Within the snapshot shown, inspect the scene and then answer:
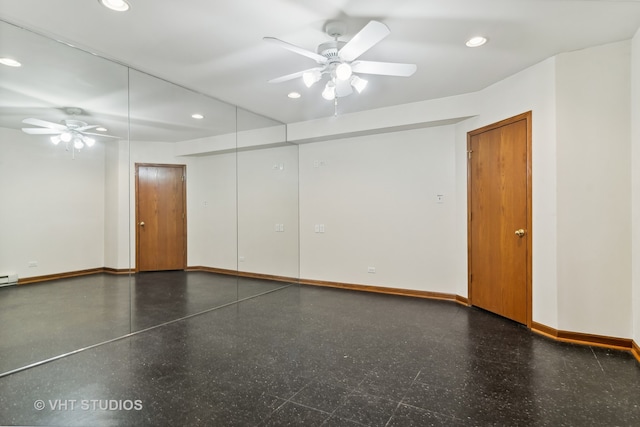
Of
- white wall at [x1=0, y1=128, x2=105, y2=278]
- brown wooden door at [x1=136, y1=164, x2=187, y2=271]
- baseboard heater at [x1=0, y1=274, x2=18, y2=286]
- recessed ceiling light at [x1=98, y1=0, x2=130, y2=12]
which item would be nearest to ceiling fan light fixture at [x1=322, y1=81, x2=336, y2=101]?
recessed ceiling light at [x1=98, y1=0, x2=130, y2=12]

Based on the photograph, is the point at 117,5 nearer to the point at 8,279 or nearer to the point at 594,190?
the point at 8,279

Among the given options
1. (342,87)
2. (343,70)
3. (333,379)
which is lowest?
(333,379)

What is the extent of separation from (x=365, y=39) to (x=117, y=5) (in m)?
1.80

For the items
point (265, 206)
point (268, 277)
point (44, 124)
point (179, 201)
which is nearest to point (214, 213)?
point (179, 201)

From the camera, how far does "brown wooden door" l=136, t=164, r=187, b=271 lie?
3.49 meters

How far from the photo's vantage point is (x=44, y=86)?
2.64 m

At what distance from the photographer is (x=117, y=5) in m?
2.24

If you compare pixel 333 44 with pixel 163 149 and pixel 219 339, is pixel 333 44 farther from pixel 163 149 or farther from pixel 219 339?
pixel 219 339

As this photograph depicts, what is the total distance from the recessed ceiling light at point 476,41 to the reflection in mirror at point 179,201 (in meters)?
3.08

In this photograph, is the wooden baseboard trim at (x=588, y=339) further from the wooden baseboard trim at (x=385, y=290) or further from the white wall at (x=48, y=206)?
the white wall at (x=48, y=206)

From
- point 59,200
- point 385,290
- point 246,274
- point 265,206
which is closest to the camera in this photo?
point 59,200

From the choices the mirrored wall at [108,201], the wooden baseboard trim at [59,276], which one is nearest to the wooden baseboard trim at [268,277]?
the mirrored wall at [108,201]

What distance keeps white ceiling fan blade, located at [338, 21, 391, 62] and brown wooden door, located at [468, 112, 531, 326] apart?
2168 millimetres

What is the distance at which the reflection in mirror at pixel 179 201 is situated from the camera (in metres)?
3.43
